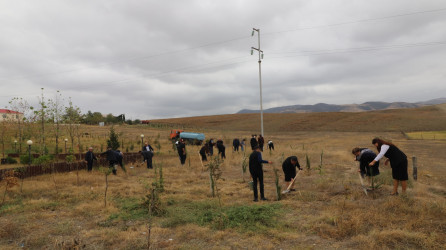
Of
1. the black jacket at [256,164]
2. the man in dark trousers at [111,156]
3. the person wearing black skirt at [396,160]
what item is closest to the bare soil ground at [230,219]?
the person wearing black skirt at [396,160]

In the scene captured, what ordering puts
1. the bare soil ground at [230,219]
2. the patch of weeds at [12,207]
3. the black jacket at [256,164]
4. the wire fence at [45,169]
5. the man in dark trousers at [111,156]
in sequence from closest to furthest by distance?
the bare soil ground at [230,219], the patch of weeds at [12,207], the black jacket at [256,164], the wire fence at [45,169], the man in dark trousers at [111,156]

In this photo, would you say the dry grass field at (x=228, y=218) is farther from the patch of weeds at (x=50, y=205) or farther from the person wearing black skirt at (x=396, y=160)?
the person wearing black skirt at (x=396, y=160)

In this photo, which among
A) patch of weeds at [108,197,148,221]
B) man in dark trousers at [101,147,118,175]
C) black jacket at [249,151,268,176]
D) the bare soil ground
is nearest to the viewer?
the bare soil ground

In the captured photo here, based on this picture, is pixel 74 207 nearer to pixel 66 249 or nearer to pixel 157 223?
pixel 157 223

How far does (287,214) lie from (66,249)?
4281mm

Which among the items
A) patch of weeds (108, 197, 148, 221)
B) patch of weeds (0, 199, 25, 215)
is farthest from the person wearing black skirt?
patch of weeds (0, 199, 25, 215)

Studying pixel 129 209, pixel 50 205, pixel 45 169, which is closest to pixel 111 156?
pixel 45 169

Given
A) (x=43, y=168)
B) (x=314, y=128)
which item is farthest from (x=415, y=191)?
(x=314, y=128)

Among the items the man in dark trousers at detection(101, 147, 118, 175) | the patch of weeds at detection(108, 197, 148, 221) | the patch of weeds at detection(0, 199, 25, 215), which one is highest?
the man in dark trousers at detection(101, 147, 118, 175)

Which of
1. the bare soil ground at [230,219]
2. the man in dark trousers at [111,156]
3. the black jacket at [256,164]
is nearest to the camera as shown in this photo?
the bare soil ground at [230,219]

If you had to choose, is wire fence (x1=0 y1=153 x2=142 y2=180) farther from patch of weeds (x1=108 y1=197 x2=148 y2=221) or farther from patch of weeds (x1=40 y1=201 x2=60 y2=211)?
patch of weeds (x1=108 y1=197 x2=148 y2=221)

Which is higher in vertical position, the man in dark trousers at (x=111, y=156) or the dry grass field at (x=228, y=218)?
the man in dark trousers at (x=111, y=156)

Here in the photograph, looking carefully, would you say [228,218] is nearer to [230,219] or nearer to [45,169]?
[230,219]

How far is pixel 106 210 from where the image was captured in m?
6.91
